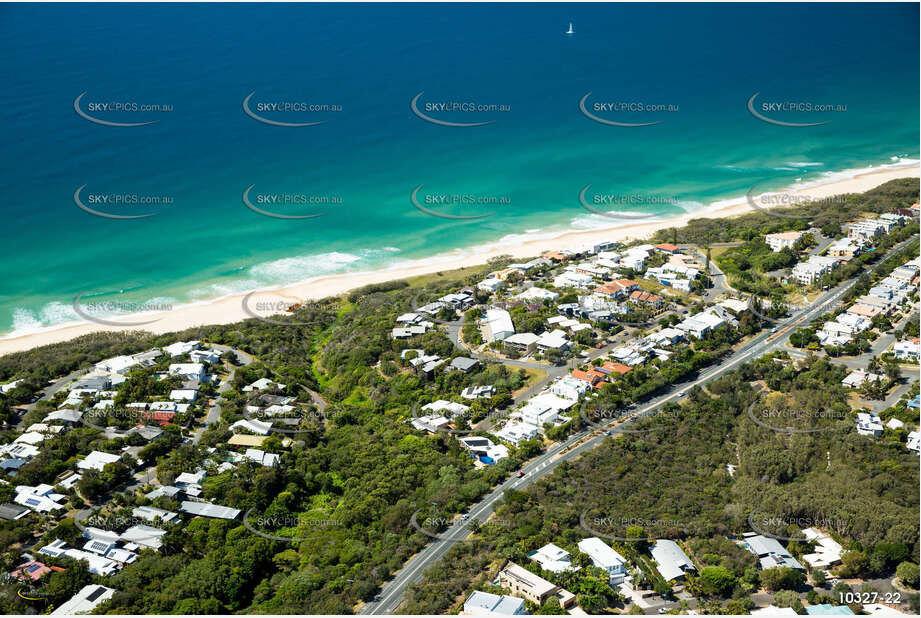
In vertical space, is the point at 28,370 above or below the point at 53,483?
above

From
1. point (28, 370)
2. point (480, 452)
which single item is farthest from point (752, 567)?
point (28, 370)

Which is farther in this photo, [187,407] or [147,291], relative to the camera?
[147,291]

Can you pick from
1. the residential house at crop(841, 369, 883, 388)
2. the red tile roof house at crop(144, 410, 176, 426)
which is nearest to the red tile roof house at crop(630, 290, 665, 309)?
the residential house at crop(841, 369, 883, 388)

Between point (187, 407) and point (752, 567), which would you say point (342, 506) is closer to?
point (187, 407)
